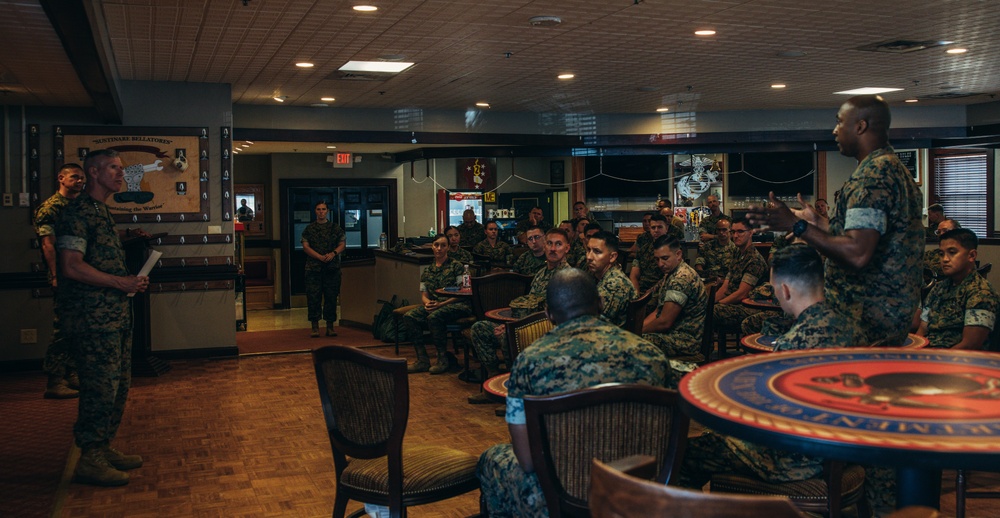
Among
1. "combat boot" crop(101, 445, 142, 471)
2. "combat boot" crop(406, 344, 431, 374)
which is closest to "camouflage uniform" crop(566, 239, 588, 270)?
"combat boot" crop(406, 344, 431, 374)

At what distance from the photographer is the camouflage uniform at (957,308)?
479 centimetres

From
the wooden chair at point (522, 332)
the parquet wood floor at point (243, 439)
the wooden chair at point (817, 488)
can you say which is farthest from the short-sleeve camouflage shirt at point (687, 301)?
the wooden chair at point (817, 488)

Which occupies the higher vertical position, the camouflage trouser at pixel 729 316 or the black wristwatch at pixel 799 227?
the black wristwatch at pixel 799 227

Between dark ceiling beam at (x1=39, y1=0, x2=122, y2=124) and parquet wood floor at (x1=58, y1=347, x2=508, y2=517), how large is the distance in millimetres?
2497

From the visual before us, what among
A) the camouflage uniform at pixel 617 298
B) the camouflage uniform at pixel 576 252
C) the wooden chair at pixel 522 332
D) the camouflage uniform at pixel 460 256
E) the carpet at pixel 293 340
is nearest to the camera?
the wooden chair at pixel 522 332

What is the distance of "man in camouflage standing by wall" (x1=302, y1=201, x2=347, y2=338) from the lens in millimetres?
11398

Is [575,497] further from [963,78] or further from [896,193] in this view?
[963,78]

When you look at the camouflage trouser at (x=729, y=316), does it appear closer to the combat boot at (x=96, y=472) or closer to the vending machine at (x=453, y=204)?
the combat boot at (x=96, y=472)

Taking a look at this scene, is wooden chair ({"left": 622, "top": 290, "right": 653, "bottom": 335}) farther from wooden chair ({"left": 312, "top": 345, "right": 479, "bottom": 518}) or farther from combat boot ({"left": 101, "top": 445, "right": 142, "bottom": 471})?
combat boot ({"left": 101, "top": 445, "right": 142, "bottom": 471})

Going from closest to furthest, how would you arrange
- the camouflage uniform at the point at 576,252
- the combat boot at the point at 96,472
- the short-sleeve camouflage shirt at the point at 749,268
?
the combat boot at the point at 96,472
the short-sleeve camouflage shirt at the point at 749,268
the camouflage uniform at the point at 576,252

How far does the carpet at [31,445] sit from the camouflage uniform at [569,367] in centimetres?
300

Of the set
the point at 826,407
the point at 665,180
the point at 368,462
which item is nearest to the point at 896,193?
the point at 826,407

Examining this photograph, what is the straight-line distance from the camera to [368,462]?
3469mm

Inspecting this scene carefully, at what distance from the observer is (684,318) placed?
6078mm
